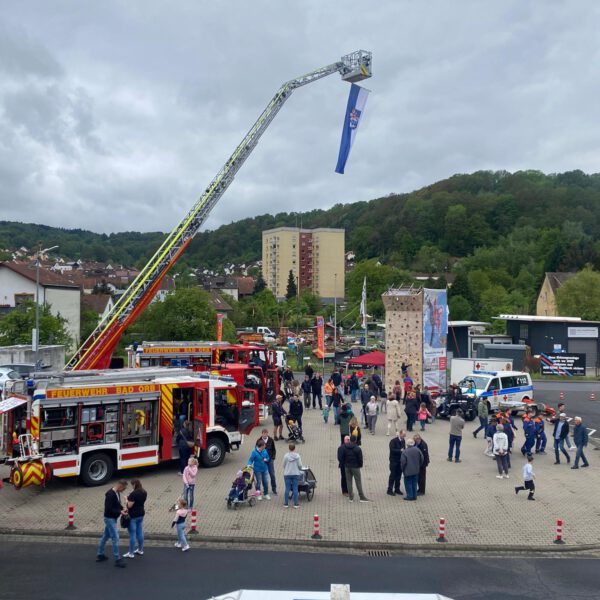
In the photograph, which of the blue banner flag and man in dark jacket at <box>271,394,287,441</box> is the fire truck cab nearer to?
man in dark jacket at <box>271,394,287,441</box>

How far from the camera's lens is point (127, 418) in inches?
602

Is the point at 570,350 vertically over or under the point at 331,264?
under

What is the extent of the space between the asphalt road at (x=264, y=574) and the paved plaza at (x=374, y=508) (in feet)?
2.56

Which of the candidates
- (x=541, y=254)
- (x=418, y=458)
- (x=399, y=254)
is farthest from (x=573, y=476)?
(x=399, y=254)

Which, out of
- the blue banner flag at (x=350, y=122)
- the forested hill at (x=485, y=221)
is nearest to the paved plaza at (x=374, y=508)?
the blue banner flag at (x=350, y=122)

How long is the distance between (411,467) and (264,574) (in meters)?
4.94

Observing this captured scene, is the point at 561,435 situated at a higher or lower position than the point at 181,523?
higher

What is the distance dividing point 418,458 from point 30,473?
8178 millimetres

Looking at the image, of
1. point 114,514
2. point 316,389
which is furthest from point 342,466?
point 316,389

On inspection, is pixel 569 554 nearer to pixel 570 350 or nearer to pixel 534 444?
pixel 534 444

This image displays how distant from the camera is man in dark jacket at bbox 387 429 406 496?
47.6 ft

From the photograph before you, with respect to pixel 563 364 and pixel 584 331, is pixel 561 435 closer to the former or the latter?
pixel 563 364

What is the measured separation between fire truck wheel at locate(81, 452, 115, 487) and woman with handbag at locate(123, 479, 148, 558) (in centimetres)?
422

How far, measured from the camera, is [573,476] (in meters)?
16.9
